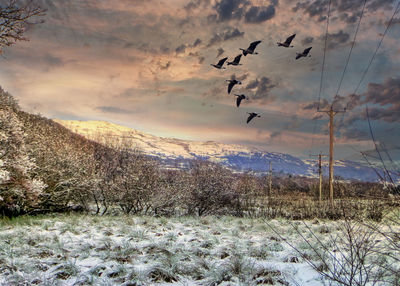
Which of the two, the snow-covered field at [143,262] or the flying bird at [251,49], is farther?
the flying bird at [251,49]

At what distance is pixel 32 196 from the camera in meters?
11.8

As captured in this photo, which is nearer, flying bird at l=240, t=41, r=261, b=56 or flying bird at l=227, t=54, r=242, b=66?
flying bird at l=240, t=41, r=261, b=56

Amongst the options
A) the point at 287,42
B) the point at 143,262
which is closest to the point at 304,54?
the point at 287,42

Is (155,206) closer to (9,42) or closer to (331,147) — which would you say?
(9,42)

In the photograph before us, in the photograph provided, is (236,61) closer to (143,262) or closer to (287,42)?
(287,42)

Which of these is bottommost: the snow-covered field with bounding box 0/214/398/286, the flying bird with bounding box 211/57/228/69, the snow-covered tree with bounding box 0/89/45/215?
the snow-covered field with bounding box 0/214/398/286

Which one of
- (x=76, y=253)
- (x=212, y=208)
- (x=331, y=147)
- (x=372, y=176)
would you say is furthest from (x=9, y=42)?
(x=331, y=147)

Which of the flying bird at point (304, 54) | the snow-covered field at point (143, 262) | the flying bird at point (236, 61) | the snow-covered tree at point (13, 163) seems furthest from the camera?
the snow-covered tree at point (13, 163)

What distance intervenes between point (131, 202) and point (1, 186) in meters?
6.08

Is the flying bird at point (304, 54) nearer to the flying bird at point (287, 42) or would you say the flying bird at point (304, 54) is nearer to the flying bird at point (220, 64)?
the flying bird at point (287, 42)

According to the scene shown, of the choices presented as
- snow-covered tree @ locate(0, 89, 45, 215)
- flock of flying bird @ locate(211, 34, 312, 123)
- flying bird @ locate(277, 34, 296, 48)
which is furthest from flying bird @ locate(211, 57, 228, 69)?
snow-covered tree @ locate(0, 89, 45, 215)

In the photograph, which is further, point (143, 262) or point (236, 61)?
point (236, 61)

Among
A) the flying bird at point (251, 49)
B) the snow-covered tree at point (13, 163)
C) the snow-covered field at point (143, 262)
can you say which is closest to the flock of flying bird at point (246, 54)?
the flying bird at point (251, 49)

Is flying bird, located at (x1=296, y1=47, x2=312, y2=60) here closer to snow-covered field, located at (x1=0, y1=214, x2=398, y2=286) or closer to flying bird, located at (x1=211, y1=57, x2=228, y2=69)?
flying bird, located at (x1=211, y1=57, x2=228, y2=69)
